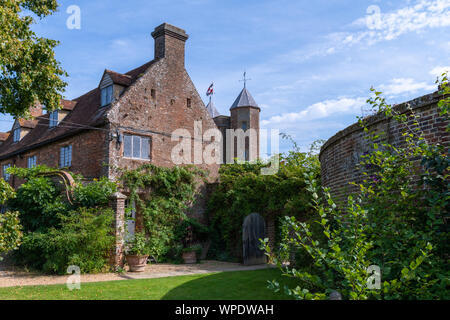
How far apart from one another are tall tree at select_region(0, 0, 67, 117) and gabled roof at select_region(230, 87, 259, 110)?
889 inches

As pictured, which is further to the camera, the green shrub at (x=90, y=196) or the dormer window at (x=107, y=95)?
the dormer window at (x=107, y=95)

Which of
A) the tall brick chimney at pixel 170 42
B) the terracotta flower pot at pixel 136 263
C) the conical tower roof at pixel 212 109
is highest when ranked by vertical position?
the conical tower roof at pixel 212 109

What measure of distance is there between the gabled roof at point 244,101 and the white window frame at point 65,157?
17.0 meters

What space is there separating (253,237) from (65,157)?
971cm

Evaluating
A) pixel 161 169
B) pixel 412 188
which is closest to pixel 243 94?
pixel 161 169

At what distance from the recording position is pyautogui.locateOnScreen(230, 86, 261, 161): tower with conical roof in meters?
31.8

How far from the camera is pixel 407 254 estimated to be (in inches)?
165

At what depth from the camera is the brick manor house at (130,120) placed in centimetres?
1571

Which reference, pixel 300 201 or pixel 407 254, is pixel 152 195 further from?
pixel 407 254

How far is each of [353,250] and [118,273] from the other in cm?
968

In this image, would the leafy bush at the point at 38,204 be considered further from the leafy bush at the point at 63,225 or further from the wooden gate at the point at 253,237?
the wooden gate at the point at 253,237

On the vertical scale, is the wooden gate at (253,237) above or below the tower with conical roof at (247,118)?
Answer: below

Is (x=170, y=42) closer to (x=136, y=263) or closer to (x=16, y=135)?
(x=136, y=263)

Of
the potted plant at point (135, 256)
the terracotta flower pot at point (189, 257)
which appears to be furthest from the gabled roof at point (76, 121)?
the terracotta flower pot at point (189, 257)
